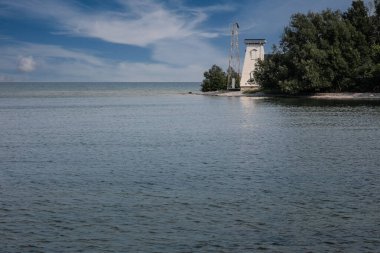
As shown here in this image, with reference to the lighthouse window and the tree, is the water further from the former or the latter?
the tree

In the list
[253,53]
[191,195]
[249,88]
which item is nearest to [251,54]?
[253,53]

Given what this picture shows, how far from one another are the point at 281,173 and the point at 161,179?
5.48 meters

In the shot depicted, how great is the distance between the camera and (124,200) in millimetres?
17516

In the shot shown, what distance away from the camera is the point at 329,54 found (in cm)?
10356

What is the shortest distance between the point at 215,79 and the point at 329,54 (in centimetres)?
5540

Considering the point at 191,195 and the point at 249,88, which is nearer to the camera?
the point at 191,195

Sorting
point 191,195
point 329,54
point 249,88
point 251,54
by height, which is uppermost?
point 251,54

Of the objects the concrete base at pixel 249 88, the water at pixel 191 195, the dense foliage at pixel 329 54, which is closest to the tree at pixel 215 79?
the concrete base at pixel 249 88

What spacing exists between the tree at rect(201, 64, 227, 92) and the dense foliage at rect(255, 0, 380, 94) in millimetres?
36930

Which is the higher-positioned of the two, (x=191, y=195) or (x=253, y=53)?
(x=253, y=53)

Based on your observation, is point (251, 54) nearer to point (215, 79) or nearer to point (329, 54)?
point (215, 79)

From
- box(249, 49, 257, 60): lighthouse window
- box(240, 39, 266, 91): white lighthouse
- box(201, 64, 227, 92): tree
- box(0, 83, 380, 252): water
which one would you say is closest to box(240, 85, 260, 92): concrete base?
box(240, 39, 266, 91): white lighthouse

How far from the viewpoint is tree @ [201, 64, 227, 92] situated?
153 meters

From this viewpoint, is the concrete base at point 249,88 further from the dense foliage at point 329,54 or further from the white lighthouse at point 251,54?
the dense foliage at point 329,54
